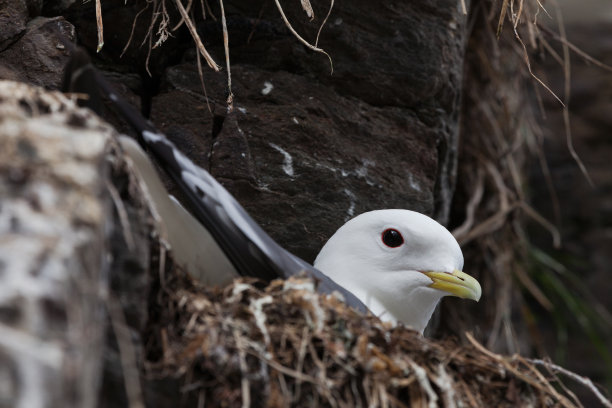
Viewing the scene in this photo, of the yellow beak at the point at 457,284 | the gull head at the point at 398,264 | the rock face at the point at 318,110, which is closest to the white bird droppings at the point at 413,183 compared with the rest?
the rock face at the point at 318,110

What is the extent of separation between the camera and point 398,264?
2400 mm

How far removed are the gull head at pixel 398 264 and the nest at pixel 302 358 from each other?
47cm

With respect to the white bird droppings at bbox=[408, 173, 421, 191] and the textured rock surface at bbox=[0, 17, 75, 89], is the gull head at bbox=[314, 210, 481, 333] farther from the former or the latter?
the textured rock surface at bbox=[0, 17, 75, 89]

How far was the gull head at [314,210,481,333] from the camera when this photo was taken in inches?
92.1

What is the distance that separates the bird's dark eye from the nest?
59cm

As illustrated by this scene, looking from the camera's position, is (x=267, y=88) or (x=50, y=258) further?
(x=267, y=88)

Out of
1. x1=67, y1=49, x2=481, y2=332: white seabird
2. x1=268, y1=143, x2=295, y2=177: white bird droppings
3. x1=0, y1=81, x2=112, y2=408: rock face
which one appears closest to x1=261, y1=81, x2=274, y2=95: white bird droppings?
x1=268, y1=143, x2=295, y2=177: white bird droppings

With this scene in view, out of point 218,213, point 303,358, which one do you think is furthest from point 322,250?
point 303,358

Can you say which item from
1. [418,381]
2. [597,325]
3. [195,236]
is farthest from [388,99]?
[597,325]

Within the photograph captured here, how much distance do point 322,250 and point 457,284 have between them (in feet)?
1.46

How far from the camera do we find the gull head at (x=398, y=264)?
2.34 metres

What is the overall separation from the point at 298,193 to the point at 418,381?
39.8 inches

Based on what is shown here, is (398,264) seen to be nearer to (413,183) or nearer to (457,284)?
(457,284)

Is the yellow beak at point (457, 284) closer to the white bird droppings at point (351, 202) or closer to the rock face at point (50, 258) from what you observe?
the white bird droppings at point (351, 202)
